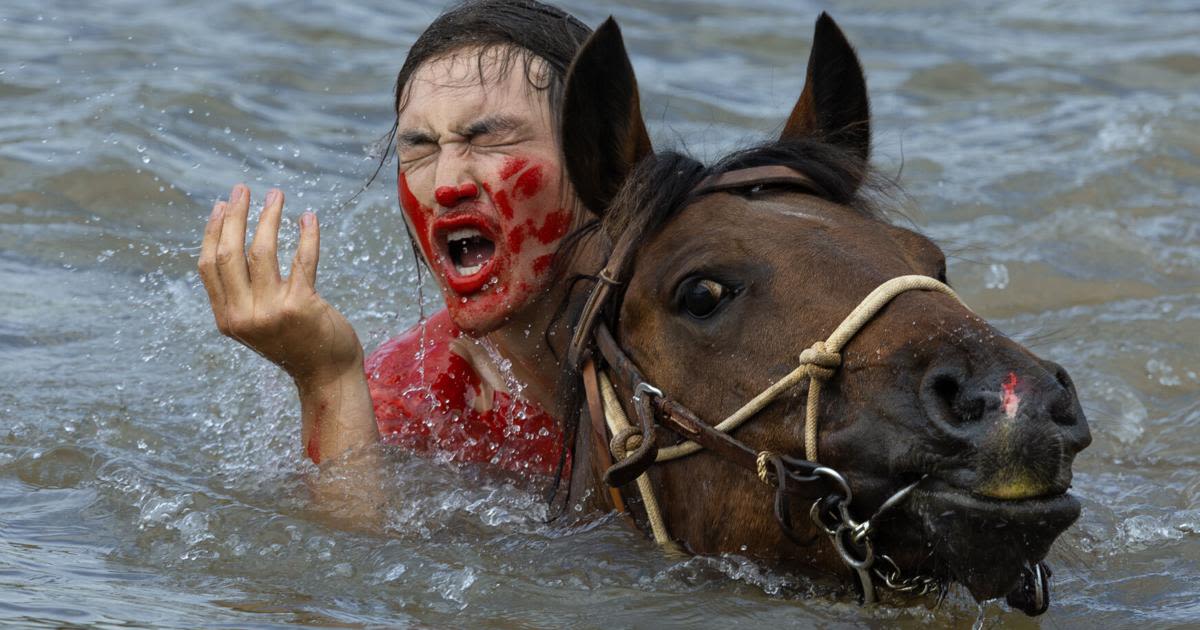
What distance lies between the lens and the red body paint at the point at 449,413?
4.27 meters

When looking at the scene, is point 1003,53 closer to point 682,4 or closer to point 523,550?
point 682,4

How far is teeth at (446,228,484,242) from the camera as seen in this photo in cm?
403

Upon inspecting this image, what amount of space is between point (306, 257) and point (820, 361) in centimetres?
142

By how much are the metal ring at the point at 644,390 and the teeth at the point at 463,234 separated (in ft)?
2.78

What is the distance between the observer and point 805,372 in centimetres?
305

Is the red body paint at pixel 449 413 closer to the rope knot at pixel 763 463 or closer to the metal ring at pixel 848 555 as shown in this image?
the rope knot at pixel 763 463

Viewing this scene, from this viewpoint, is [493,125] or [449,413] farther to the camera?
[449,413]

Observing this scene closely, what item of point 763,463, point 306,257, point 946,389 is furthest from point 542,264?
point 946,389

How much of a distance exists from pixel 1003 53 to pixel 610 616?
9.53 m

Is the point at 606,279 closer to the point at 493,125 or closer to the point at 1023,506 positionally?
the point at 493,125

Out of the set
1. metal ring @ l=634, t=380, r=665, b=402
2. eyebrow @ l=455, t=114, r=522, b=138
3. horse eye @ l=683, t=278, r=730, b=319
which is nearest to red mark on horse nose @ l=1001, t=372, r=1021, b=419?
horse eye @ l=683, t=278, r=730, b=319

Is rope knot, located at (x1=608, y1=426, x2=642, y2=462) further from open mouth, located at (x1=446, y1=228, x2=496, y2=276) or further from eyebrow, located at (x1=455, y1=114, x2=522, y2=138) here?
eyebrow, located at (x1=455, y1=114, x2=522, y2=138)

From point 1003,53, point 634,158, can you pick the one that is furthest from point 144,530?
point 1003,53

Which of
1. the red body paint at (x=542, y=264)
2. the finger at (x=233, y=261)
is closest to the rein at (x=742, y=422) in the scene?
the red body paint at (x=542, y=264)
